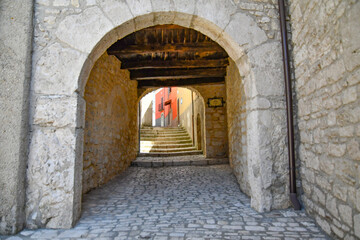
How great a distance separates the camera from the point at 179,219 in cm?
237

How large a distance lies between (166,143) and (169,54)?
6.02m

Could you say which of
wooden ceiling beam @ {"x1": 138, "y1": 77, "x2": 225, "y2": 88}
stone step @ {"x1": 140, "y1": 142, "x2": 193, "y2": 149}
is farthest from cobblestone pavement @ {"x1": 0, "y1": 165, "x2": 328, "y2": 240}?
stone step @ {"x1": 140, "y1": 142, "x2": 193, "y2": 149}

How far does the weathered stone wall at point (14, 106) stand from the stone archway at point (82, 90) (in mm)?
87

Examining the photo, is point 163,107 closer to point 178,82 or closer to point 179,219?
point 178,82

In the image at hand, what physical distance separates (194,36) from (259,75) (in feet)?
6.23

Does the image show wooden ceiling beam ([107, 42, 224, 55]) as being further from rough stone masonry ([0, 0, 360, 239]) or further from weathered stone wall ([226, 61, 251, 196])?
rough stone masonry ([0, 0, 360, 239])

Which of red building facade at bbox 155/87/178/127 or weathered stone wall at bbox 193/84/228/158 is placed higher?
red building facade at bbox 155/87/178/127

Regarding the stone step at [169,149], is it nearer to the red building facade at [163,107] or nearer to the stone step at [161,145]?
the stone step at [161,145]

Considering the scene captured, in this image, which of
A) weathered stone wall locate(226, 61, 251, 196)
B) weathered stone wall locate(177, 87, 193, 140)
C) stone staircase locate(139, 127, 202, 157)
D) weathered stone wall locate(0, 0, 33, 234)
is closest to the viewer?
weathered stone wall locate(0, 0, 33, 234)

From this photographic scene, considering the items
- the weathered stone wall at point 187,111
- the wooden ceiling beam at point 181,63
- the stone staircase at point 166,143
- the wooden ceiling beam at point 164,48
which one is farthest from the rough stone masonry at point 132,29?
the weathered stone wall at point 187,111

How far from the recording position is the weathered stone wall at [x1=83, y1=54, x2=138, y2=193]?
3.74m

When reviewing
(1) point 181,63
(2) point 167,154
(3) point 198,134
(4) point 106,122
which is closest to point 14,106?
(4) point 106,122

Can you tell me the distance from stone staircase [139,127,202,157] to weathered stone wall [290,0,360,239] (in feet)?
21.9

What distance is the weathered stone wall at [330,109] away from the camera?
1.59m
